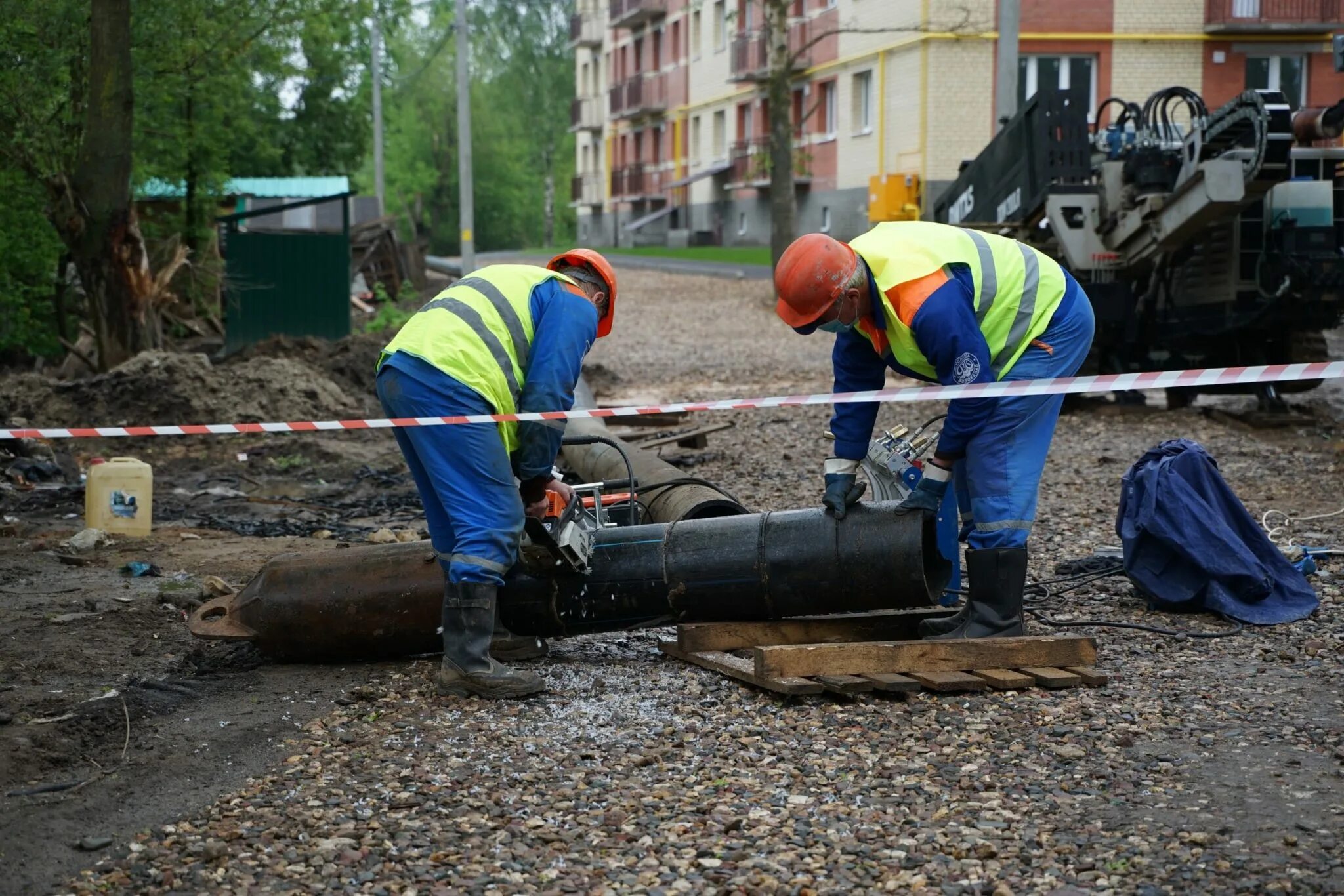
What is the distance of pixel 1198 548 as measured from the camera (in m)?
6.03

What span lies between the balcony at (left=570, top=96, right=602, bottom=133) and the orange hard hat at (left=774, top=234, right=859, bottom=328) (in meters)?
57.1

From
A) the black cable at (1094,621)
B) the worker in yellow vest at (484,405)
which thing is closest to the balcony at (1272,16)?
the black cable at (1094,621)

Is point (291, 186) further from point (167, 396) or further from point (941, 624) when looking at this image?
point (941, 624)

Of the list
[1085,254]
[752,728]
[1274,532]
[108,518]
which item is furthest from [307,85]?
[752,728]

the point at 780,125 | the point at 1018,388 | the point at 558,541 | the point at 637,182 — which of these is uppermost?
the point at 637,182

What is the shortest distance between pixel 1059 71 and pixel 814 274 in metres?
28.7

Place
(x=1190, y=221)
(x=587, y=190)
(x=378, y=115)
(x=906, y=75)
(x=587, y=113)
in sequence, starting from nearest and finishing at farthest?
(x=1190, y=221) → (x=906, y=75) → (x=378, y=115) → (x=587, y=113) → (x=587, y=190)

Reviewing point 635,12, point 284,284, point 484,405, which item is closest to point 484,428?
point 484,405

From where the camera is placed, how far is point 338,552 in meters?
5.66

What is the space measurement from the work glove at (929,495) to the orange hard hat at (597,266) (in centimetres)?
121

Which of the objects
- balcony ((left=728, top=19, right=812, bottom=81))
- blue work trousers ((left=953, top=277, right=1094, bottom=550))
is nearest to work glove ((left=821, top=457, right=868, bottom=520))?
blue work trousers ((left=953, top=277, right=1094, bottom=550))

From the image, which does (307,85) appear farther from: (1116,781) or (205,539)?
(1116,781)

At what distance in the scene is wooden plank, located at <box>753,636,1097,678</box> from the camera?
501 centimetres

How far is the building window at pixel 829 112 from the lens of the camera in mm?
37438
